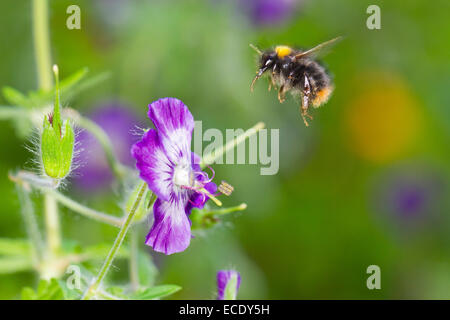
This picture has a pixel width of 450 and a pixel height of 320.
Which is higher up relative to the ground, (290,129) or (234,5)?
(234,5)

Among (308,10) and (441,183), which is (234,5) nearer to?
(308,10)

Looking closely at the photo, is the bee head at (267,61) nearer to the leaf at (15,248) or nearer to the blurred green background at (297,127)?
the leaf at (15,248)

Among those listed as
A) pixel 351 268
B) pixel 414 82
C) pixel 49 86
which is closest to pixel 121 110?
pixel 49 86

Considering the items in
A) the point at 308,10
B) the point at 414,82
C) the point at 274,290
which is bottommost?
the point at 274,290

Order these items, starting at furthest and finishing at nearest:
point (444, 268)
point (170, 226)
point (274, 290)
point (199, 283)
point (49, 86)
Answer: point (444, 268)
point (274, 290)
point (199, 283)
point (49, 86)
point (170, 226)

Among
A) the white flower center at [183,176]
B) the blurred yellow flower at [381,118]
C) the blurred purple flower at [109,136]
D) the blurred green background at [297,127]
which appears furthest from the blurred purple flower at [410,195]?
the white flower center at [183,176]

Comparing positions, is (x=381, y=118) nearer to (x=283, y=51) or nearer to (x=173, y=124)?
(x=283, y=51)

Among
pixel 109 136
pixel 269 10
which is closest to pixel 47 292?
pixel 109 136
